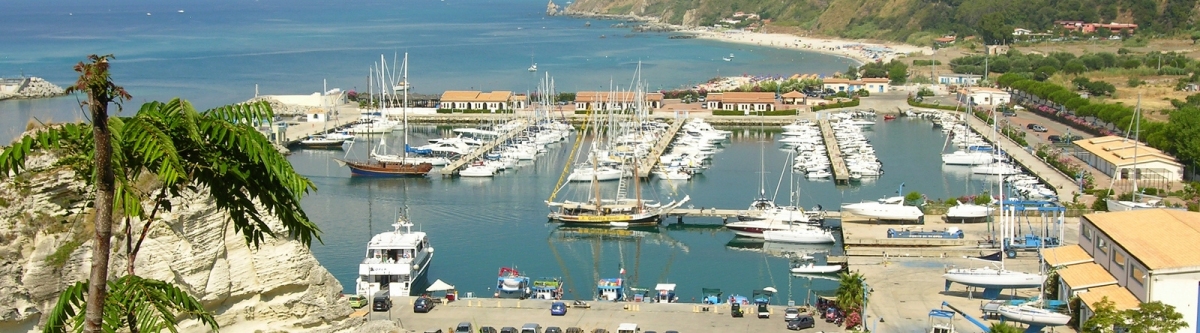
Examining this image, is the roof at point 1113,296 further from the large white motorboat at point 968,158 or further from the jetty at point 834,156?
the large white motorboat at point 968,158

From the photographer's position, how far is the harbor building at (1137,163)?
34688 mm

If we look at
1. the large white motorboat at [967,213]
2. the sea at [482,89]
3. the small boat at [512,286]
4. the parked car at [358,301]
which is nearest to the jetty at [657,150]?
the sea at [482,89]

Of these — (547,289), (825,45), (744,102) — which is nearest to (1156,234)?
(547,289)

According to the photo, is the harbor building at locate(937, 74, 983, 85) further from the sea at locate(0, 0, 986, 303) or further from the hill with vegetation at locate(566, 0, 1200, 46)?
the hill with vegetation at locate(566, 0, 1200, 46)

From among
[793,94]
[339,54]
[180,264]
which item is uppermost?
[339,54]

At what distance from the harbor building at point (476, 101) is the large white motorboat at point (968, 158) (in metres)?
21.3

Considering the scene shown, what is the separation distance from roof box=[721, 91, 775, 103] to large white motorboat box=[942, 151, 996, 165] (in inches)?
602

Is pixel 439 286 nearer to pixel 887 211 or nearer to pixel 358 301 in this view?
pixel 358 301

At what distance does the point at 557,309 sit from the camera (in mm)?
20828

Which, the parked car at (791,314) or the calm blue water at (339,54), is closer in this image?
the parked car at (791,314)

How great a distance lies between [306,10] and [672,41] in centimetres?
9171

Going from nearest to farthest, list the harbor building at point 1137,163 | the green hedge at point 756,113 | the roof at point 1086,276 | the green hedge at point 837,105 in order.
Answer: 1. the roof at point 1086,276
2. the harbor building at point 1137,163
3. the green hedge at point 756,113
4. the green hedge at point 837,105

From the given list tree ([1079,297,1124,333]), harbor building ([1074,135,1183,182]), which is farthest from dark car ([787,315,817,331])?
harbor building ([1074,135,1183,182])

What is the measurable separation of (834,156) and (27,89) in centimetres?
3994
